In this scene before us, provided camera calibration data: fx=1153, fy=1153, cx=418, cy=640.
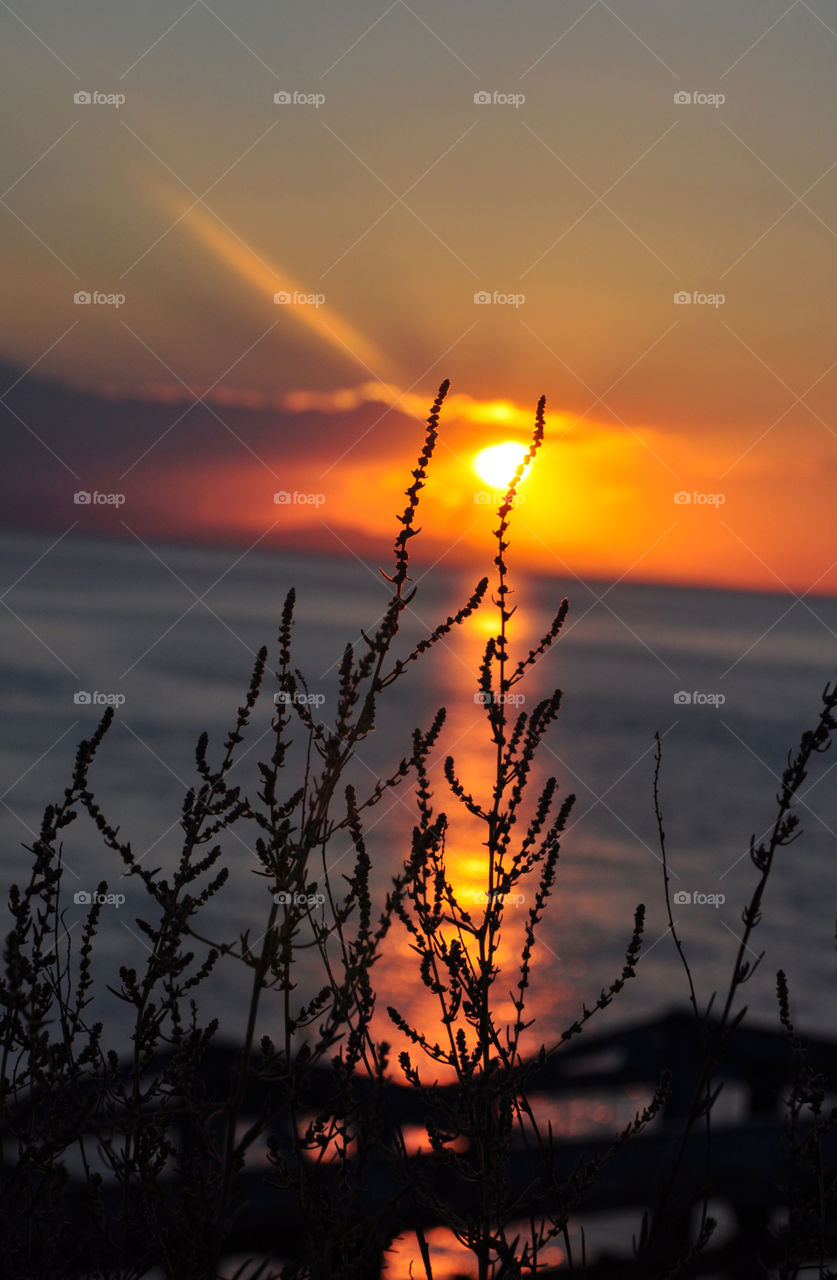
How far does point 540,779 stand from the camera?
28.1 meters

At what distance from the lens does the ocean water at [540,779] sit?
18044mm

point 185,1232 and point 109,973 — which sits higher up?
point 109,973

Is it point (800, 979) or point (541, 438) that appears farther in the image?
point (800, 979)

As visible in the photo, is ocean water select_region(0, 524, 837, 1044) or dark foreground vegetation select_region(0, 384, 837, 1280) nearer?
dark foreground vegetation select_region(0, 384, 837, 1280)

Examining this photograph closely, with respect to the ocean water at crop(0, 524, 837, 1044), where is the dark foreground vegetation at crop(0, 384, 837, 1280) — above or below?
below

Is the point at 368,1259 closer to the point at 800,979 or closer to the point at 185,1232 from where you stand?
the point at 185,1232

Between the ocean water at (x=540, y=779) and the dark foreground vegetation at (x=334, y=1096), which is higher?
the ocean water at (x=540, y=779)

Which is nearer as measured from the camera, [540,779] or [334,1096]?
[334,1096]

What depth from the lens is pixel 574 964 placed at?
19266 mm

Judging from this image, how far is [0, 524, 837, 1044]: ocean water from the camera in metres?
18.0

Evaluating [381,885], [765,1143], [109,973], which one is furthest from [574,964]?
[765,1143]

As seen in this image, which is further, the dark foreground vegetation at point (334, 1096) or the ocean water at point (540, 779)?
the ocean water at point (540, 779)

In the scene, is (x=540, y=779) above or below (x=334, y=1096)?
above

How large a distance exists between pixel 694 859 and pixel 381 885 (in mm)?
10299
